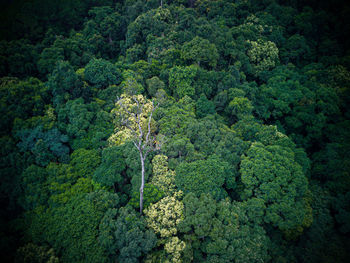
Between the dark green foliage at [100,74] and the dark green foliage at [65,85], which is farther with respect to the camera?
the dark green foliage at [100,74]

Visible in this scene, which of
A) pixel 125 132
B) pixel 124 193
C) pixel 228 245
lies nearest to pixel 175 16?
pixel 125 132

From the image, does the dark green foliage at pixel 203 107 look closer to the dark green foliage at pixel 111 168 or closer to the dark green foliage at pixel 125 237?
the dark green foliage at pixel 111 168

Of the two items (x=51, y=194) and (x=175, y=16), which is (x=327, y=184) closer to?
(x=51, y=194)

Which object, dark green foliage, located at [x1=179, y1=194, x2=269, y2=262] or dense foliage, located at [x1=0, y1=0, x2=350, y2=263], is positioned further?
dense foliage, located at [x1=0, y1=0, x2=350, y2=263]

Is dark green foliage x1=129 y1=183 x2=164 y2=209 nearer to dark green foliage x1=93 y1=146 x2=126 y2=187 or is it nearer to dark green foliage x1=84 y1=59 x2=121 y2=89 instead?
dark green foliage x1=93 y1=146 x2=126 y2=187

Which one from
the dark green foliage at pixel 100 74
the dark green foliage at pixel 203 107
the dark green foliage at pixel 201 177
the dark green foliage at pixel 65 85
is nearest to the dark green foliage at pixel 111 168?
the dark green foliage at pixel 201 177

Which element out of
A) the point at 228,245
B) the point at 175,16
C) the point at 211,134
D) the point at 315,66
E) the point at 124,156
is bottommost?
the point at 228,245

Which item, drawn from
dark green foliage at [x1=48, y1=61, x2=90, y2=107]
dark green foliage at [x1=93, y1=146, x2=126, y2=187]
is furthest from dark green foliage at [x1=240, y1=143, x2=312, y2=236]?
dark green foliage at [x1=48, y1=61, x2=90, y2=107]

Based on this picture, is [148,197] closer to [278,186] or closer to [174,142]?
[174,142]

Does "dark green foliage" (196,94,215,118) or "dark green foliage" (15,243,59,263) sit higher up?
"dark green foliage" (196,94,215,118)
